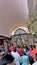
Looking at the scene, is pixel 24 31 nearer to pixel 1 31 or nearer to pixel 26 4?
pixel 1 31

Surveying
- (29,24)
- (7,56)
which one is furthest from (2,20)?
(7,56)

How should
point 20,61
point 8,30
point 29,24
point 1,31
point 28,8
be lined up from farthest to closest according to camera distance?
point 28,8, point 8,30, point 1,31, point 29,24, point 20,61

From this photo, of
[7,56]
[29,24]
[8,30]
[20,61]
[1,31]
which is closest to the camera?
[7,56]

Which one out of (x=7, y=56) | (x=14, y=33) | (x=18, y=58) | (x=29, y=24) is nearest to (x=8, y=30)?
(x=14, y=33)

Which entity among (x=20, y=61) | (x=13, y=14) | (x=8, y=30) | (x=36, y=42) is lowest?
(x=20, y=61)

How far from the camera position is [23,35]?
66.9 ft

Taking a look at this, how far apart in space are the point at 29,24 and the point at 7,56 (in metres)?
15.8

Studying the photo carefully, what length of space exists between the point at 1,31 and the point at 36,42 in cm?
330

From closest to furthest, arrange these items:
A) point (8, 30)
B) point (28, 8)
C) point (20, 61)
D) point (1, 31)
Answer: point (20, 61), point (1, 31), point (8, 30), point (28, 8)

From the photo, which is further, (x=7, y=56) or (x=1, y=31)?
(x=1, y=31)

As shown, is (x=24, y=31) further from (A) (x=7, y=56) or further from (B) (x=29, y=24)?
(A) (x=7, y=56)

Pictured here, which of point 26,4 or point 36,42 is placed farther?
point 26,4

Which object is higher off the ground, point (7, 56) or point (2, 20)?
point (2, 20)

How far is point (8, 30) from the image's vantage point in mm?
21469
